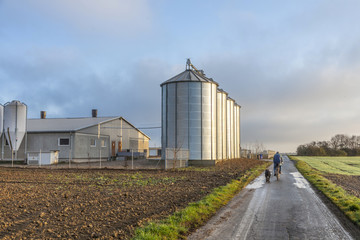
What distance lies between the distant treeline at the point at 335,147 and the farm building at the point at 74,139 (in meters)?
69.4

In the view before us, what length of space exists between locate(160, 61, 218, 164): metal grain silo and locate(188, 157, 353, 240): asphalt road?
19378 mm

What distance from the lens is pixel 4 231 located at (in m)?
7.12

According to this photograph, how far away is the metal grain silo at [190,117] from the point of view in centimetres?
3192

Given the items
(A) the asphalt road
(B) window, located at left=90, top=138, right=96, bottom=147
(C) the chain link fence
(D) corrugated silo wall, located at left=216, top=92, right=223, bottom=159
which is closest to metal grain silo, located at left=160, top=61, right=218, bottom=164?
(C) the chain link fence

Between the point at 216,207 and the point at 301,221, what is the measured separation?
267cm

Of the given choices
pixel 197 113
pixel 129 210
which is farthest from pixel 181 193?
pixel 197 113

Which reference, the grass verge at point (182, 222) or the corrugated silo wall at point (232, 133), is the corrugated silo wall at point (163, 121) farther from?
the grass verge at point (182, 222)

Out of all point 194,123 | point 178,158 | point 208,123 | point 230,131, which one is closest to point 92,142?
point 178,158

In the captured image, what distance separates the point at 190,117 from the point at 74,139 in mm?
13108

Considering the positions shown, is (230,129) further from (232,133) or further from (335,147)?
(335,147)

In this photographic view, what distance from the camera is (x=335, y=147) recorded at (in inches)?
4070

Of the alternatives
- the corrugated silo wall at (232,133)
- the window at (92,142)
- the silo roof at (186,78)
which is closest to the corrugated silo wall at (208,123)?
the silo roof at (186,78)

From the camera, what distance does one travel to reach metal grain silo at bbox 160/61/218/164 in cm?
3192

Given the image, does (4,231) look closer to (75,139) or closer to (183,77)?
(183,77)
